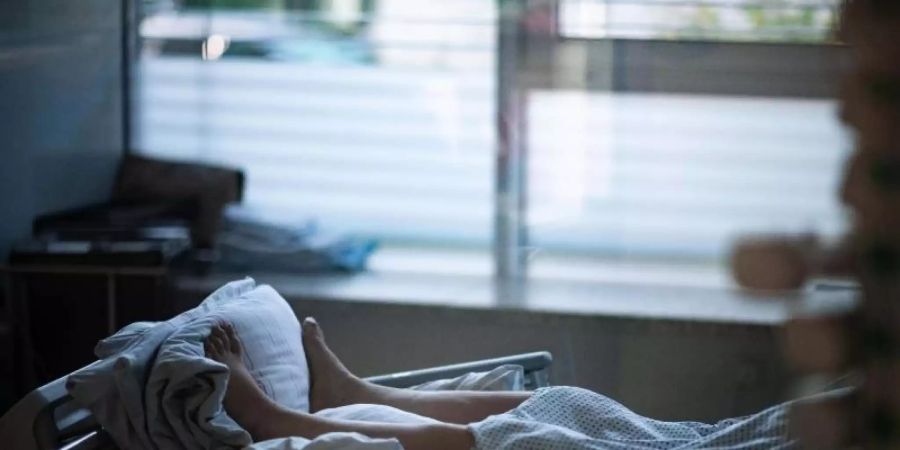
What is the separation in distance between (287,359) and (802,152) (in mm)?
1659

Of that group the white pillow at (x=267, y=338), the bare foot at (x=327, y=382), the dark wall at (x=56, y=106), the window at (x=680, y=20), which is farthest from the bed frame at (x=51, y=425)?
the window at (x=680, y=20)

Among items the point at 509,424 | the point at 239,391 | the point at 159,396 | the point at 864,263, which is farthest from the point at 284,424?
the point at 864,263

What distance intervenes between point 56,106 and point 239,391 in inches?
61.6

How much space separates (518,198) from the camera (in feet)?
11.1

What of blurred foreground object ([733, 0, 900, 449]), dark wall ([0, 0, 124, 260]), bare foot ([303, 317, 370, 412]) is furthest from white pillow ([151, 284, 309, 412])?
blurred foreground object ([733, 0, 900, 449])

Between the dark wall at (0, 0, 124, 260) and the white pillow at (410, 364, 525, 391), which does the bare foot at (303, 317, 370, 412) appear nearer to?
the white pillow at (410, 364, 525, 391)

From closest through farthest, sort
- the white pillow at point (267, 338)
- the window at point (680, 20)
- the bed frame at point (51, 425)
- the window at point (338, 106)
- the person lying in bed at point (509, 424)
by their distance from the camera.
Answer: the bed frame at point (51, 425)
the person lying in bed at point (509, 424)
the white pillow at point (267, 338)
the window at point (680, 20)
the window at point (338, 106)

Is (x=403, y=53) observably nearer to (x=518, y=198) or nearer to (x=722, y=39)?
(x=518, y=198)

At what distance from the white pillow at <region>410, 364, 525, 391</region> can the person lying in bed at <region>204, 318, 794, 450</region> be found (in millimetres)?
119

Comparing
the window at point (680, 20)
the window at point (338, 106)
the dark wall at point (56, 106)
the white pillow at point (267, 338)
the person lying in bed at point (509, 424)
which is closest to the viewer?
the person lying in bed at point (509, 424)

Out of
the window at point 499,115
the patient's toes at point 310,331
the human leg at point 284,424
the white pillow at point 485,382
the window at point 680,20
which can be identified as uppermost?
the window at point 680,20

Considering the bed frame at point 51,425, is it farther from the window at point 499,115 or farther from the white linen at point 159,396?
the window at point 499,115

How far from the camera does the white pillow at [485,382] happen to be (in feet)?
7.22

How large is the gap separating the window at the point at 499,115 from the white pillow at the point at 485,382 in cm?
113
